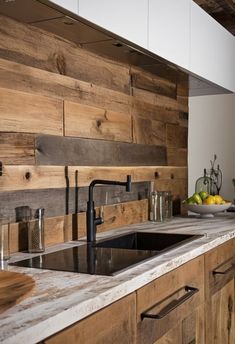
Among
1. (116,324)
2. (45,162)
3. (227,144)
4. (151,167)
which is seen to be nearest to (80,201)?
(45,162)

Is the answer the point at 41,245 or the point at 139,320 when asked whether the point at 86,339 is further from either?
the point at 41,245

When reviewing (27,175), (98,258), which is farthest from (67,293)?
(27,175)

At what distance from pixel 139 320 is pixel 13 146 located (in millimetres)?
798

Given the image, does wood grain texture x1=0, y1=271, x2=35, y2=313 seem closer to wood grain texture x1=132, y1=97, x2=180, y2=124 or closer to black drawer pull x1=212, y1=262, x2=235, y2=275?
black drawer pull x1=212, y1=262, x2=235, y2=275

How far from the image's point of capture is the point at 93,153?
7.80 ft

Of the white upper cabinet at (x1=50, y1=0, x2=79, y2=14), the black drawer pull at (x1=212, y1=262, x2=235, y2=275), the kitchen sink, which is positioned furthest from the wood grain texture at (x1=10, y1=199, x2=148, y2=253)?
the white upper cabinet at (x1=50, y1=0, x2=79, y2=14)

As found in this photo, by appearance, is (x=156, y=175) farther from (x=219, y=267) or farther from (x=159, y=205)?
(x=219, y=267)

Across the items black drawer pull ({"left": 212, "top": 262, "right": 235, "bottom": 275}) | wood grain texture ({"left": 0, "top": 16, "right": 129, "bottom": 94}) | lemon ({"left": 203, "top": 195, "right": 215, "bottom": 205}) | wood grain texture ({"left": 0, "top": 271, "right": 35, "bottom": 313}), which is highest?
wood grain texture ({"left": 0, "top": 16, "right": 129, "bottom": 94})

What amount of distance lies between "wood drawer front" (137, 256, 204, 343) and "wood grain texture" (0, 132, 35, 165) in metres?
0.70

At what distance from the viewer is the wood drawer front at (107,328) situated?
114cm

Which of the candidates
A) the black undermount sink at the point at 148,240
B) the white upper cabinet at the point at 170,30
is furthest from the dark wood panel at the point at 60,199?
the white upper cabinet at the point at 170,30

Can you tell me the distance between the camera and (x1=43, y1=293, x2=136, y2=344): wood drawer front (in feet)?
3.75

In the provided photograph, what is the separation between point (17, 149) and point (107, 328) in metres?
0.84

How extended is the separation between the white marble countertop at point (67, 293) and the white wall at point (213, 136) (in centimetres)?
282
